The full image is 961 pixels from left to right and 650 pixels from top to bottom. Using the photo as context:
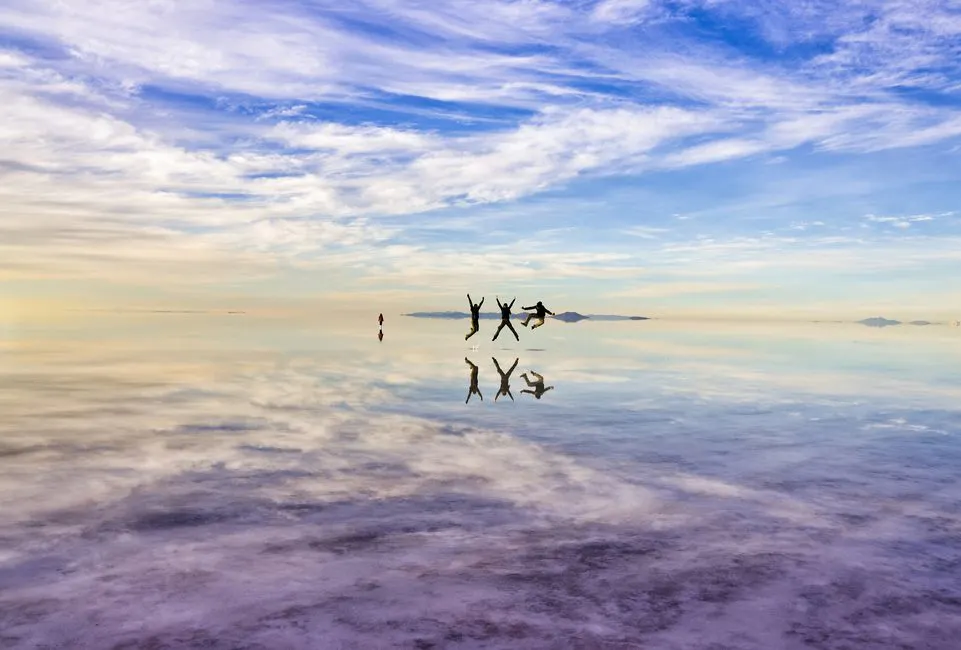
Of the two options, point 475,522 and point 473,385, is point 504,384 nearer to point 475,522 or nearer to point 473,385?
point 473,385

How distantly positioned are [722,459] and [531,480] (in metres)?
3.59

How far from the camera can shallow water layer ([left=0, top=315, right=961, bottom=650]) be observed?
6254 millimetres

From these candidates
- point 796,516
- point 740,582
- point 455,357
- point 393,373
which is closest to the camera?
point 740,582

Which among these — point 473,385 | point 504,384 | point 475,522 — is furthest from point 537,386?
point 475,522

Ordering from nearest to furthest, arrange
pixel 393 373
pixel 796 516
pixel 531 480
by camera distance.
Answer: pixel 796 516
pixel 531 480
pixel 393 373

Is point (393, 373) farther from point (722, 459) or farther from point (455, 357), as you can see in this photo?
point (722, 459)

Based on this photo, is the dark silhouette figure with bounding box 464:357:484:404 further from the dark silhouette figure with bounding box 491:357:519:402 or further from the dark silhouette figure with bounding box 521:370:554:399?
the dark silhouette figure with bounding box 521:370:554:399

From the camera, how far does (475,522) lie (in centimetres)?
900

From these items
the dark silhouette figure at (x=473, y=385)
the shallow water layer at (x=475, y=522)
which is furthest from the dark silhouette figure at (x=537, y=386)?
the shallow water layer at (x=475, y=522)

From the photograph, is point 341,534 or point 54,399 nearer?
point 341,534

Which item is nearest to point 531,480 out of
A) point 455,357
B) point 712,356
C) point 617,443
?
point 617,443

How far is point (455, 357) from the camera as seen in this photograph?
34.8 meters


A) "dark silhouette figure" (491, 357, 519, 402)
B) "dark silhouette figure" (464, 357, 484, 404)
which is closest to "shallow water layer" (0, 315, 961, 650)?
"dark silhouette figure" (464, 357, 484, 404)

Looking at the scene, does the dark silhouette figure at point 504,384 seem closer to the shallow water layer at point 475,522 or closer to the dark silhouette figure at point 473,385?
the dark silhouette figure at point 473,385
